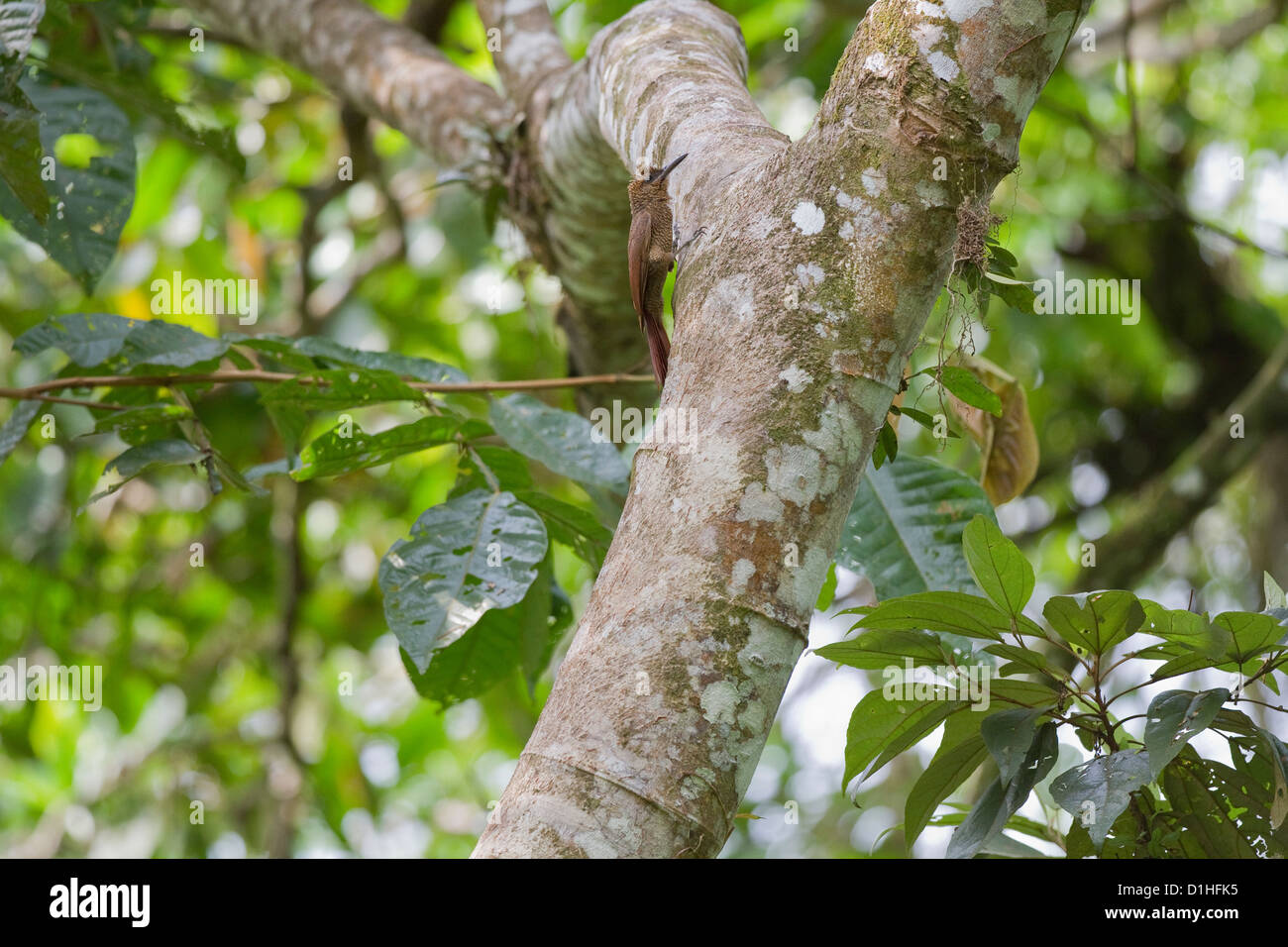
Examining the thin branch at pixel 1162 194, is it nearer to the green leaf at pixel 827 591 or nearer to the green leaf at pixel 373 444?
the green leaf at pixel 827 591

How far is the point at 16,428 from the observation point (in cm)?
137

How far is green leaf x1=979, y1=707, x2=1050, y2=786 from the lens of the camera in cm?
92

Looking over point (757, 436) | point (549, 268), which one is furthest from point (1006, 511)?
point (757, 436)

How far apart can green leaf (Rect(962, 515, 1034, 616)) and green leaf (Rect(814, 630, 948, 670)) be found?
71 mm

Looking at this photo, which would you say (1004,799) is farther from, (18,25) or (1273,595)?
(18,25)

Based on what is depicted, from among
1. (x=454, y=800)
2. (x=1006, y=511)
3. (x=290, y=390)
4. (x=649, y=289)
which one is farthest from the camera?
(x=454, y=800)

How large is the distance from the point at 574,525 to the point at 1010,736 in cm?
60

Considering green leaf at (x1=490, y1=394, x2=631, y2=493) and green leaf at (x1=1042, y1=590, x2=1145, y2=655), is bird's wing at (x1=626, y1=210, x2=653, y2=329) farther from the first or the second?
green leaf at (x1=1042, y1=590, x2=1145, y2=655)

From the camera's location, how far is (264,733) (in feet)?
11.8

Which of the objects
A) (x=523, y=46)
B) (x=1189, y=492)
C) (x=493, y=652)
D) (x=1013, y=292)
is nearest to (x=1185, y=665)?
(x=1013, y=292)

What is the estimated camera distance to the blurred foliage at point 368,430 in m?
3.05

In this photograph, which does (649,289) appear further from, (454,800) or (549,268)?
(454,800)

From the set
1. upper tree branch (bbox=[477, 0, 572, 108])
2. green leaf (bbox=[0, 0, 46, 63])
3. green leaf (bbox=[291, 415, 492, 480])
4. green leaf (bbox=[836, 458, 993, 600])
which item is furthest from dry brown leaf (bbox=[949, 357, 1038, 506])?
green leaf (bbox=[0, 0, 46, 63])

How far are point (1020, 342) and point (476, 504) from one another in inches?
111
